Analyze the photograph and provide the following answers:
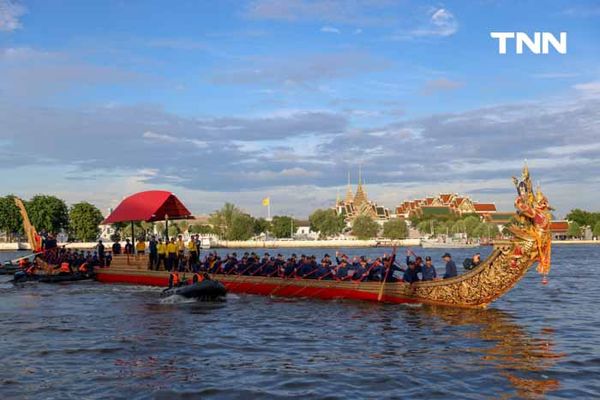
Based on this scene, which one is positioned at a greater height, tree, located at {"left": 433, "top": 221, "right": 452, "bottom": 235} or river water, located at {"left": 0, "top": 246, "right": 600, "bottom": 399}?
tree, located at {"left": 433, "top": 221, "right": 452, "bottom": 235}

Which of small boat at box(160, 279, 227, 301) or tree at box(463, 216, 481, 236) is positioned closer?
small boat at box(160, 279, 227, 301)

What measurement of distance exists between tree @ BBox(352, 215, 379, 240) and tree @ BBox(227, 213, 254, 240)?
30287 millimetres

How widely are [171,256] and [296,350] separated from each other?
17190 mm

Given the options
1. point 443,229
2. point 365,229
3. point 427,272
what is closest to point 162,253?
point 427,272

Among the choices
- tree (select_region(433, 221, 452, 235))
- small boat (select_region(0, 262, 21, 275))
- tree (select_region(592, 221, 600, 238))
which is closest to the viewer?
small boat (select_region(0, 262, 21, 275))

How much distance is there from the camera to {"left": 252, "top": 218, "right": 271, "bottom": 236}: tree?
143m

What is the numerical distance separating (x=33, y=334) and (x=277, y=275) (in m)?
11.3

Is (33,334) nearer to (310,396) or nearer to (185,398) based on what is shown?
(185,398)

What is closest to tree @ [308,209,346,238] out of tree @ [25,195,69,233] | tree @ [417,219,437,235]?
tree @ [417,219,437,235]

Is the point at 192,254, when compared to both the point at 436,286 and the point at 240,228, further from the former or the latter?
the point at 240,228

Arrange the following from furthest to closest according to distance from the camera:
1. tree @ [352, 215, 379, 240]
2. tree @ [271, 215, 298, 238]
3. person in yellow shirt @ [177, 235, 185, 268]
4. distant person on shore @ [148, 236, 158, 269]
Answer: tree @ [271, 215, 298, 238] < tree @ [352, 215, 379, 240] < distant person on shore @ [148, 236, 158, 269] < person in yellow shirt @ [177, 235, 185, 268]

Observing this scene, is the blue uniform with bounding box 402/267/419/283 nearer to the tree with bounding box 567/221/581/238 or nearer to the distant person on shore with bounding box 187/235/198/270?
the distant person on shore with bounding box 187/235/198/270

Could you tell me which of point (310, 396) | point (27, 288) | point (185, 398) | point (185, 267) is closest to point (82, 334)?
point (185, 398)

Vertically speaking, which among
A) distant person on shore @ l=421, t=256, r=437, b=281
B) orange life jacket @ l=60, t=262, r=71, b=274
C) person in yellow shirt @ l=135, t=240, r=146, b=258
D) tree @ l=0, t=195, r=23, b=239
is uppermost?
tree @ l=0, t=195, r=23, b=239
